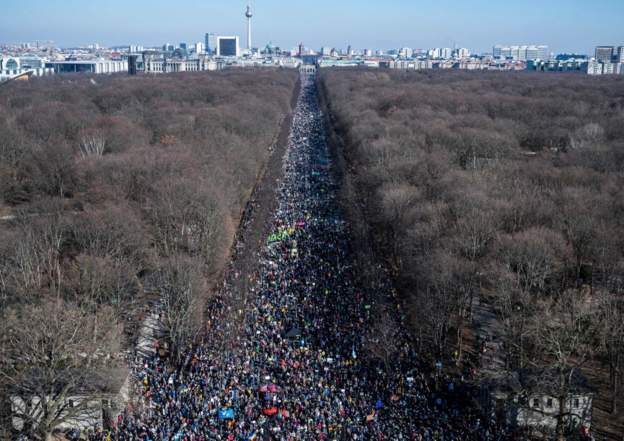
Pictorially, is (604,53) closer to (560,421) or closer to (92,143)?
(92,143)

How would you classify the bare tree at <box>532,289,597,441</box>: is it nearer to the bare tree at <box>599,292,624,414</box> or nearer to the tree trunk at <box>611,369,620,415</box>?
the bare tree at <box>599,292,624,414</box>

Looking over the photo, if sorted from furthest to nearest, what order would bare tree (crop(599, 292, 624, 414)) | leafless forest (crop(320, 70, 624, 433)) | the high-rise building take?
the high-rise building → leafless forest (crop(320, 70, 624, 433)) → bare tree (crop(599, 292, 624, 414))

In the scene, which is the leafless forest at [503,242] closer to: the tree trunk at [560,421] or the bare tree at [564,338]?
the bare tree at [564,338]

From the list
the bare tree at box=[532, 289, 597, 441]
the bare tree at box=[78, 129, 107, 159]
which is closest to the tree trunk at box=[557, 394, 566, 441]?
the bare tree at box=[532, 289, 597, 441]

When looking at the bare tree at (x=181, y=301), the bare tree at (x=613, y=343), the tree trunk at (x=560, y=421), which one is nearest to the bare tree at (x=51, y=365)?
the bare tree at (x=181, y=301)

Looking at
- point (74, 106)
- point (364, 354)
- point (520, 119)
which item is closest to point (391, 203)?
point (364, 354)

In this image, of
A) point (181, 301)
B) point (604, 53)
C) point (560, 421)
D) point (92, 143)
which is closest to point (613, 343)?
point (560, 421)
